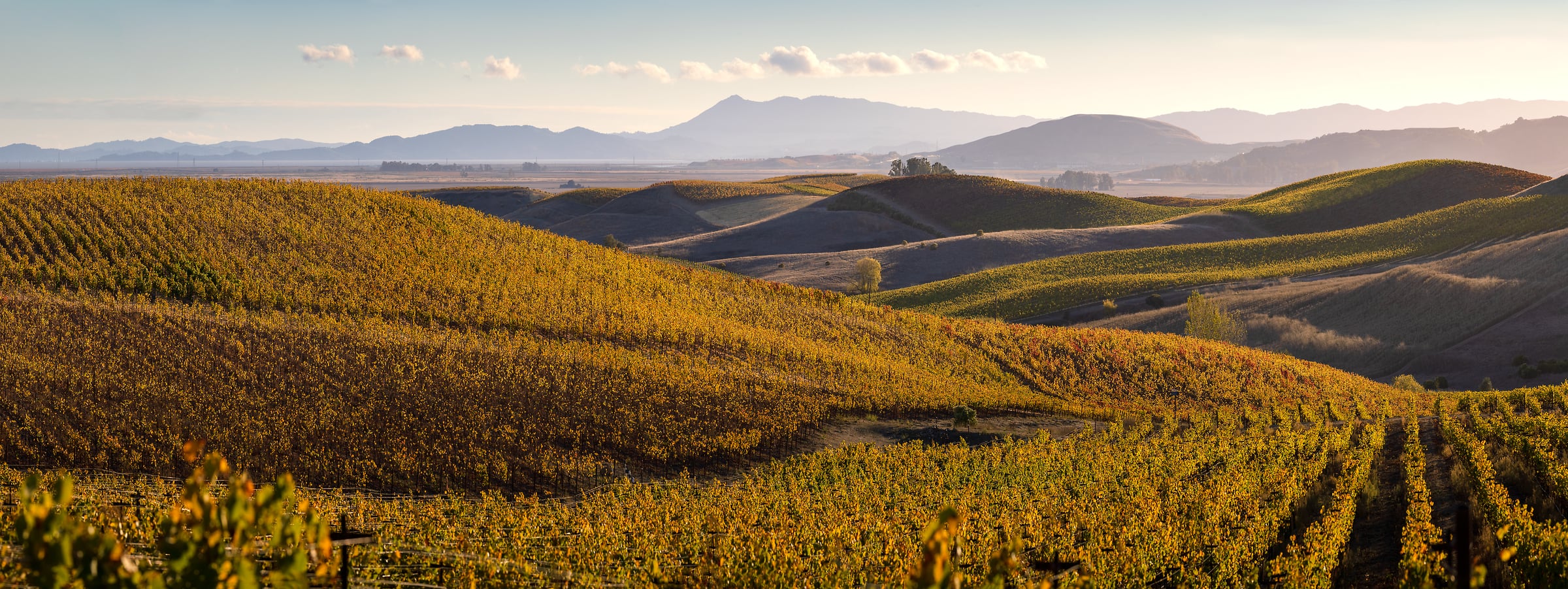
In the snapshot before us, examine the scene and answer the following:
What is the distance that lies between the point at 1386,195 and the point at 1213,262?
5286cm

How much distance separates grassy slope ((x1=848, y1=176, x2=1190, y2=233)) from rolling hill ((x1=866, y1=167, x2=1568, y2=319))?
38757 mm

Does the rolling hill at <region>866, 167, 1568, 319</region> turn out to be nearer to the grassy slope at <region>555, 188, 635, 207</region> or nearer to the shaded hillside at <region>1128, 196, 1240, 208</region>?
the shaded hillside at <region>1128, 196, 1240, 208</region>

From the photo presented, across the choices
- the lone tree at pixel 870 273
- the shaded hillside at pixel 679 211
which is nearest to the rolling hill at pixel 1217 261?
the lone tree at pixel 870 273

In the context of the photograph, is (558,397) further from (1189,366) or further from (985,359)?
(1189,366)

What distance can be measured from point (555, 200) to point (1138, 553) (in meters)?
174

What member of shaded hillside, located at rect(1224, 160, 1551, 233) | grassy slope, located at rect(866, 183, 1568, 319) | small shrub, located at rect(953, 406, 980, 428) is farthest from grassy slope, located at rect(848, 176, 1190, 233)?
small shrub, located at rect(953, 406, 980, 428)

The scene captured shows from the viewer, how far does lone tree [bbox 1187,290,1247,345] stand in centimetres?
6494

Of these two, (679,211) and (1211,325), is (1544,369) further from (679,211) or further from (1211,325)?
(679,211)

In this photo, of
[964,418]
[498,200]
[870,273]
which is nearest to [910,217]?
[870,273]

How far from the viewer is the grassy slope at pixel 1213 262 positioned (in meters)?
86.0

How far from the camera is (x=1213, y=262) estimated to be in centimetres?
9806

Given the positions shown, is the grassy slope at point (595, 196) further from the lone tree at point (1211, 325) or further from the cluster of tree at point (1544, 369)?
the cluster of tree at point (1544, 369)

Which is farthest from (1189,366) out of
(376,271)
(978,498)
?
(376,271)

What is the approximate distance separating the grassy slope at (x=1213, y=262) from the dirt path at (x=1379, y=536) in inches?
2242
